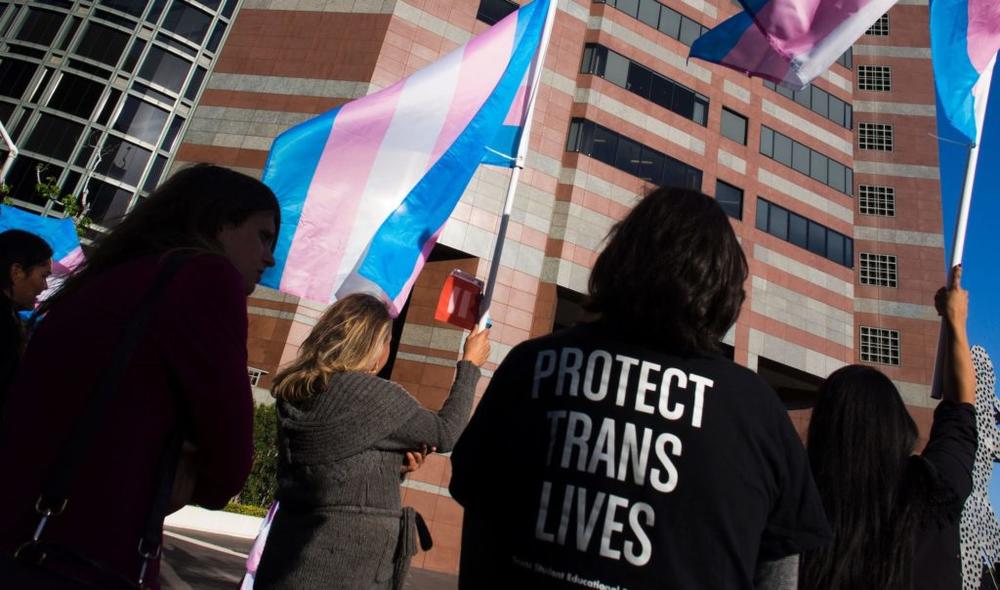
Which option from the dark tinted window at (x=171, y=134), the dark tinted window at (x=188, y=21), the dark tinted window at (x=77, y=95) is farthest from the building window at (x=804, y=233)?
the dark tinted window at (x=77, y=95)

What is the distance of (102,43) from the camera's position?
1344 inches

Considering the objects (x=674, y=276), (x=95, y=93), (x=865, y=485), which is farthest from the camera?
(x=95, y=93)

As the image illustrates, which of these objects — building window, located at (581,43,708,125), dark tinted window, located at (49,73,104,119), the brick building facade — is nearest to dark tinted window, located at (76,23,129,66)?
dark tinted window, located at (49,73,104,119)

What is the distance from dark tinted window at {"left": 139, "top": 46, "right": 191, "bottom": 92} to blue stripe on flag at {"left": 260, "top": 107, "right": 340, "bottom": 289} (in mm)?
35820

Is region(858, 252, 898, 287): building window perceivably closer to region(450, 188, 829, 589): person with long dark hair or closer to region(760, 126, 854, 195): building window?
region(760, 126, 854, 195): building window

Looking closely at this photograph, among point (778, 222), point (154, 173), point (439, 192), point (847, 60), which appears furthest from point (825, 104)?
point (154, 173)

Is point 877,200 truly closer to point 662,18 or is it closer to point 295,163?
point 662,18

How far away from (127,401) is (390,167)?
13.6 feet

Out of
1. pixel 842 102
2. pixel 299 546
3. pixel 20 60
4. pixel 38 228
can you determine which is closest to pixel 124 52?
pixel 20 60

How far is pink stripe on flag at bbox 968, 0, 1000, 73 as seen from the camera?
536 cm

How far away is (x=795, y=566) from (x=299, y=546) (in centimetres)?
195

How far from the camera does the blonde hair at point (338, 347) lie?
9.57 feet

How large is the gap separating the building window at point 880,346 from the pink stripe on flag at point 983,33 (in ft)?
72.7

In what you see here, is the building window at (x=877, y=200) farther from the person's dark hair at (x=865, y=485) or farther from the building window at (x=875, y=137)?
the person's dark hair at (x=865, y=485)
